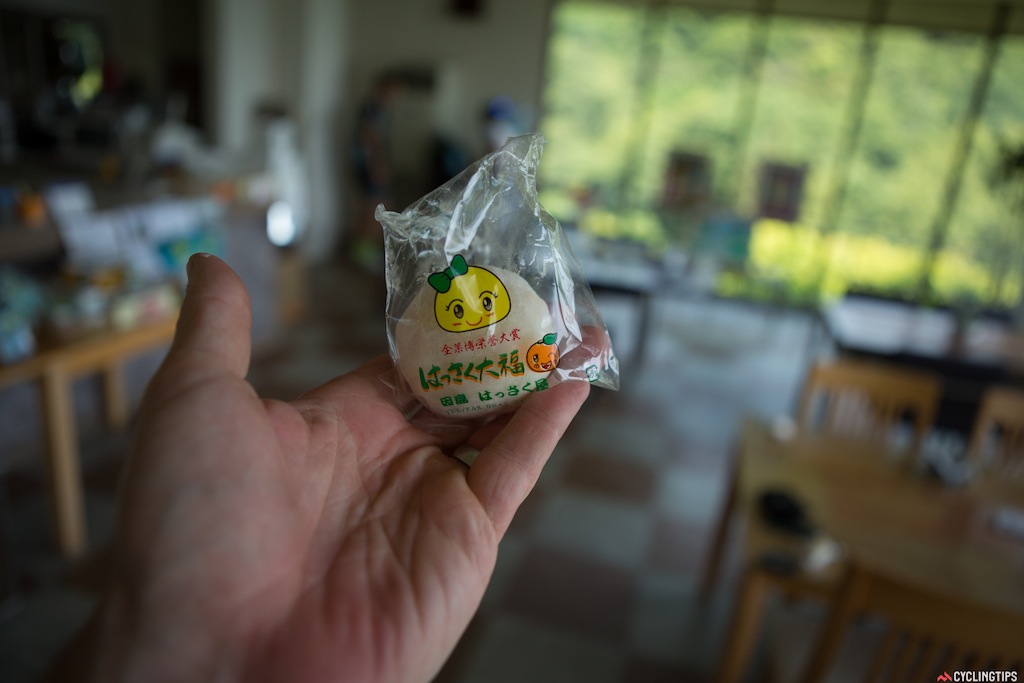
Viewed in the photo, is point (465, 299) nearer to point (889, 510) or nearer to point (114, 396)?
point (889, 510)

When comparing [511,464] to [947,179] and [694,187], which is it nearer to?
[694,187]

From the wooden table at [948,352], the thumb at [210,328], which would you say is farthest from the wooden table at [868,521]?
the wooden table at [948,352]

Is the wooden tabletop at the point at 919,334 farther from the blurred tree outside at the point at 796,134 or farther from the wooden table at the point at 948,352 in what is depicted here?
the blurred tree outside at the point at 796,134

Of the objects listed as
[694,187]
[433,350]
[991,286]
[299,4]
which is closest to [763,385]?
[694,187]

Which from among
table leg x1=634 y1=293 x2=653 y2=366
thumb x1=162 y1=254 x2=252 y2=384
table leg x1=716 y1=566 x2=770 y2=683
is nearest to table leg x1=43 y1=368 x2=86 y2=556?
thumb x1=162 y1=254 x2=252 y2=384

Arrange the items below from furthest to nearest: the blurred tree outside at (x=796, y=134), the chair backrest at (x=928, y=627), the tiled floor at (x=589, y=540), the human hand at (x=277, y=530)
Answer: the blurred tree outside at (x=796, y=134) → the tiled floor at (x=589, y=540) → the chair backrest at (x=928, y=627) → the human hand at (x=277, y=530)

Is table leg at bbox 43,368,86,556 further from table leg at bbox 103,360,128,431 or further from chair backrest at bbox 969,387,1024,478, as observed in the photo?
chair backrest at bbox 969,387,1024,478

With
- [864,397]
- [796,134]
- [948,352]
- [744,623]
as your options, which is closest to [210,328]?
[744,623]
